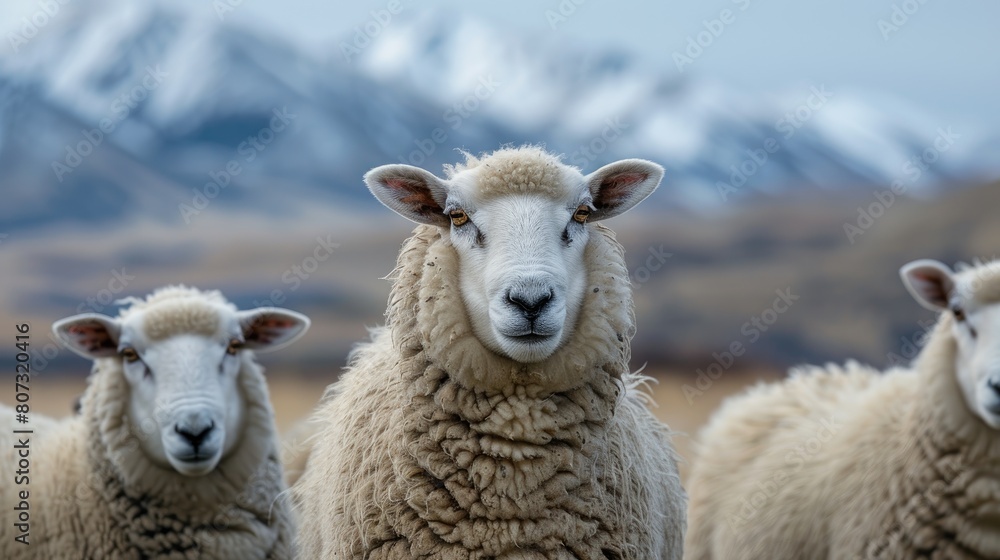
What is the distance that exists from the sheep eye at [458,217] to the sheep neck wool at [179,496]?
208cm

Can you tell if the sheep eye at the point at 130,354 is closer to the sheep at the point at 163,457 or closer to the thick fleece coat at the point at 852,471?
the sheep at the point at 163,457

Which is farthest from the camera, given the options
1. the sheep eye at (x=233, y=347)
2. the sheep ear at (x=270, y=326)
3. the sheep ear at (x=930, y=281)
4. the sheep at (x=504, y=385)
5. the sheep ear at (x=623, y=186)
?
the sheep ear at (x=930, y=281)

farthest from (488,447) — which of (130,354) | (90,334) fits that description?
(90,334)

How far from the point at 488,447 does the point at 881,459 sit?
9.98 feet

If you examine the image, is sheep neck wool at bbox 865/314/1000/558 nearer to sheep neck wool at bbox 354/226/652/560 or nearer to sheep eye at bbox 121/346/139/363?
sheep neck wool at bbox 354/226/652/560

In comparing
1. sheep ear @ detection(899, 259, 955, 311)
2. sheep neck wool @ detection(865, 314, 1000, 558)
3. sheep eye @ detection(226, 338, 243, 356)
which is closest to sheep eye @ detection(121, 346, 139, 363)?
sheep eye @ detection(226, 338, 243, 356)

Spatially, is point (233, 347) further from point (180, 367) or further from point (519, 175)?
point (519, 175)

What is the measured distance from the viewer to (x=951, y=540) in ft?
17.2

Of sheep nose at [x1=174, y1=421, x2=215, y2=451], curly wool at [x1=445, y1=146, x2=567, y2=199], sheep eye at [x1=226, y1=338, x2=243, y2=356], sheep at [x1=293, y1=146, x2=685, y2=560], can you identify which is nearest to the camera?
sheep at [x1=293, y1=146, x2=685, y2=560]

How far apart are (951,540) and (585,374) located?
8.96ft

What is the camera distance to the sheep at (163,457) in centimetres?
506

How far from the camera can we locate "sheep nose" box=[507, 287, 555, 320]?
11.5ft

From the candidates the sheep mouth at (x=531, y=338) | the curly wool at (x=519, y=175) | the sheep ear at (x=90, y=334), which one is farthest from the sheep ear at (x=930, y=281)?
the sheep ear at (x=90, y=334)

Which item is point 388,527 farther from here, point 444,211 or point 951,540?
point 951,540
